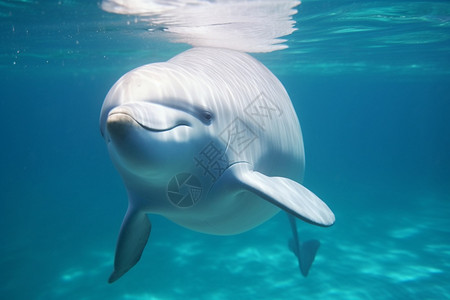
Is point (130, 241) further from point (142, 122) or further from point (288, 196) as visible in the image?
point (142, 122)

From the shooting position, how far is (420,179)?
28688 mm

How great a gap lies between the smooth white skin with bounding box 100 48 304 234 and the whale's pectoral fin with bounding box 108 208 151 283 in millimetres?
423

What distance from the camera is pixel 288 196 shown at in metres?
2.85

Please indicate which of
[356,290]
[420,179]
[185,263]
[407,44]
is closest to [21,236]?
[185,263]

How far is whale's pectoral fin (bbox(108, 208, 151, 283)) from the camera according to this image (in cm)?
363

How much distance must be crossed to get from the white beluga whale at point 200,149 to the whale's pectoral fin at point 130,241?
11 millimetres

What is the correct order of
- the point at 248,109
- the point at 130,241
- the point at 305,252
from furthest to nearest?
1. the point at 305,252
2. the point at 130,241
3. the point at 248,109

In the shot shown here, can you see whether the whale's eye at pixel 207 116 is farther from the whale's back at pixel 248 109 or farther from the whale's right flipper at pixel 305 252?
the whale's right flipper at pixel 305 252

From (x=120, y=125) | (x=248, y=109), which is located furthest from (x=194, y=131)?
(x=248, y=109)

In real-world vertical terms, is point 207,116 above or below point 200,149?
above

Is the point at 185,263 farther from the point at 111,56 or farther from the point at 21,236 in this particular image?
the point at 111,56

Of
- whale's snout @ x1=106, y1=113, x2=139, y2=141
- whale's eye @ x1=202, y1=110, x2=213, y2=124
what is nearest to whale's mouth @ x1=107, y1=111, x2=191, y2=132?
whale's snout @ x1=106, y1=113, x2=139, y2=141

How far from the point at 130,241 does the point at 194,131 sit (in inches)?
72.7

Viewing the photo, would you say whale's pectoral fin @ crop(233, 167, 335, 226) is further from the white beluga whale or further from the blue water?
the blue water
